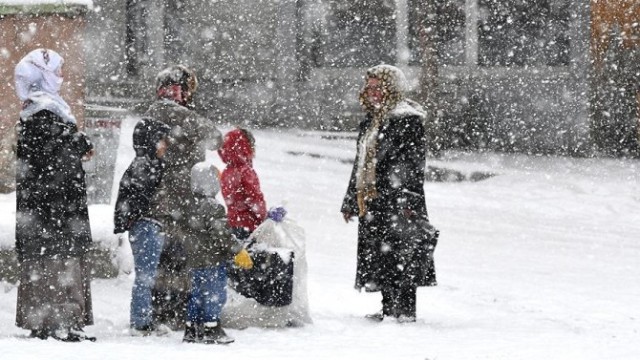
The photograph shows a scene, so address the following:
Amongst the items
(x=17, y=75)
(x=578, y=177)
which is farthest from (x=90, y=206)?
(x=578, y=177)

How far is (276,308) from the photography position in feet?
21.6

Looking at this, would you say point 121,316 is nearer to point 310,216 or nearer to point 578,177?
point 310,216

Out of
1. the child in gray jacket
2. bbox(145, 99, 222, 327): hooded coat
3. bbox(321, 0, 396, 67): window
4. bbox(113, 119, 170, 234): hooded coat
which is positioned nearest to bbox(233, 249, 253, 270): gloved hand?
the child in gray jacket

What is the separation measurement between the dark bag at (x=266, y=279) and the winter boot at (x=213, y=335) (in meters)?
0.54

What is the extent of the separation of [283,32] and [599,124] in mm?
5225

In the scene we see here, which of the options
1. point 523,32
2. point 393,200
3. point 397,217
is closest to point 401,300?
point 397,217

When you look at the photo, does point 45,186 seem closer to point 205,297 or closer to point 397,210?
point 205,297

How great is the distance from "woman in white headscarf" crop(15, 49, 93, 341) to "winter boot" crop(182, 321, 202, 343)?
0.54 metres

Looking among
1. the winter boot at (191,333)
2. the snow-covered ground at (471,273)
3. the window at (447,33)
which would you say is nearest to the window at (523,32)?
the window at (447,33)

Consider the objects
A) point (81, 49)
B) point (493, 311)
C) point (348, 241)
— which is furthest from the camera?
point (348, 241)

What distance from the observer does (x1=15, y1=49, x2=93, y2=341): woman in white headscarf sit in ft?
19.4

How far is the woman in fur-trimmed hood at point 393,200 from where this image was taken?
6.99 m

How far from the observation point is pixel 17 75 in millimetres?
6023

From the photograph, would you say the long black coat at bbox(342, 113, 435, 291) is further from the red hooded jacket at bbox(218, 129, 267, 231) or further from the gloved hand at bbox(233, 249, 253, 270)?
the gloved hand at bbox(233, 249, 253, 270)
